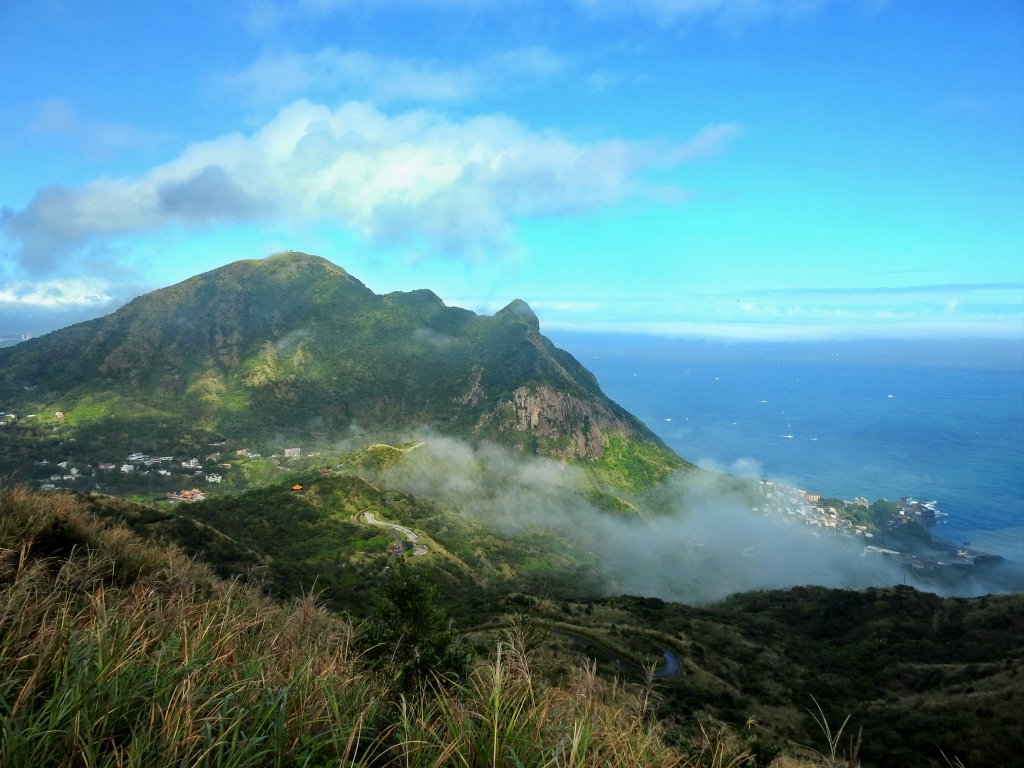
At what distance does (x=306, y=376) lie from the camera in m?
162

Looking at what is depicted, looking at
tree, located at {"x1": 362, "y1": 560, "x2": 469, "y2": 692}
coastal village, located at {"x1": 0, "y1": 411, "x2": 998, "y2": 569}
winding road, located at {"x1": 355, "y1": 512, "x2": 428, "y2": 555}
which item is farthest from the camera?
coastal village, located at {"x1": 0, "y1": 411, "x2": 998, "y2": 569}

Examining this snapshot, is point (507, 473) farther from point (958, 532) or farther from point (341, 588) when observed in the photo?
point (958, 532)

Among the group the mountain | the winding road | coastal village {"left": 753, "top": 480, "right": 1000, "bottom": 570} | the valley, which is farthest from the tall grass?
coastal village {"left": 753, "top": 480, "right": 1000, "bottom": 570}

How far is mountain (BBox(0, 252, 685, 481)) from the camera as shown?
137 m

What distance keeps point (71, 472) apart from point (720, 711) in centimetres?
11630

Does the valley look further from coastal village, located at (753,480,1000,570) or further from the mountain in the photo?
coastal village, located at (753,480,1000,570)

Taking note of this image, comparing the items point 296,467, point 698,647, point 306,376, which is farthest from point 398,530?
point 306,376

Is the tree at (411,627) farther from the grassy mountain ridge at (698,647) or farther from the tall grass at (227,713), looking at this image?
the tall grass at (227,713)

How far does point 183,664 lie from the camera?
154 inches

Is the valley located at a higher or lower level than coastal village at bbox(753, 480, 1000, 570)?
higher

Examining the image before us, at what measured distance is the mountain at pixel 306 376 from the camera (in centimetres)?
13712

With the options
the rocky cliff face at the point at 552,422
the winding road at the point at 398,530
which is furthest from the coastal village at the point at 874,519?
the winding road at the point at 398,530

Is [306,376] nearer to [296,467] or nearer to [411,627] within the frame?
[296,467]

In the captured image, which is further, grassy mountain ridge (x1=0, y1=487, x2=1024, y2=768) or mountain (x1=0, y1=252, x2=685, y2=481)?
mountain (x1=0, y1=252, x2=685, y2=481)
